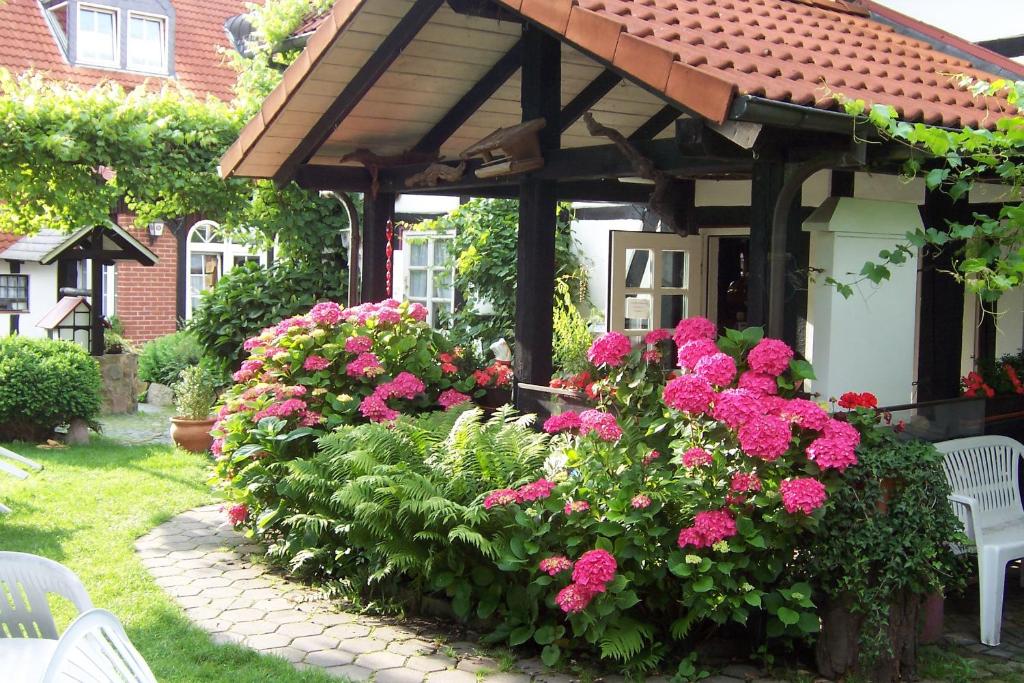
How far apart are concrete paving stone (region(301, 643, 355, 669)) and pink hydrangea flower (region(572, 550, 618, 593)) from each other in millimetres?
1135

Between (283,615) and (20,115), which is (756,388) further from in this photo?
(20,115)

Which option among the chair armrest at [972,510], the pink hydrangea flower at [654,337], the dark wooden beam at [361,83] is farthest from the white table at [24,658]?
the dark wooden beam at [361,83]

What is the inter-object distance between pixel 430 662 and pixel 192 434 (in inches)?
242

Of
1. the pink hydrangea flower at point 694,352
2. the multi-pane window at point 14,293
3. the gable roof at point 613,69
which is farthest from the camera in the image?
the multi-pane window at point 14,293

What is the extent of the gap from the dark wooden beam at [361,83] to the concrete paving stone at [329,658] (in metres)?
3.92

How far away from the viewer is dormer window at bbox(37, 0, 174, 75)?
18.1 metres

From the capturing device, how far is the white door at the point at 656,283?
8.27 meters

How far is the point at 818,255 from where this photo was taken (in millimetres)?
5730

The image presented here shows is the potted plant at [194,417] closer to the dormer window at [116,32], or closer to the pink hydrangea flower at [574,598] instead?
the pink hydrangea flower at [574,598]

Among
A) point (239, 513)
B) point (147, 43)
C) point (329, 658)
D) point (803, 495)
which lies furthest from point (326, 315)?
point (147, 43)

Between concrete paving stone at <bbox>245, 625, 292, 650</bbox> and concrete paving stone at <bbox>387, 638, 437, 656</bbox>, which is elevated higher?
concrete paving stone at <bbox>245, 625, 292, 650</bbox>

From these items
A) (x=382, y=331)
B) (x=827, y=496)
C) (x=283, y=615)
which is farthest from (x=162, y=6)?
(x=827, y=496)

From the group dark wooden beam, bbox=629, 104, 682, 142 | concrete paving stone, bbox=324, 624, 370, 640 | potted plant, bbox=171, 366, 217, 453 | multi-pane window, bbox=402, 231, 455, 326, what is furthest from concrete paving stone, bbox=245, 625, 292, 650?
multi-pane window, bbox=402, 231, 455, 326

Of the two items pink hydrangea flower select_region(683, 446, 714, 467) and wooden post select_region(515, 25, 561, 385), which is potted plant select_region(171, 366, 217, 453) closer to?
wooden post select_region(515, 25, 561, 385)
